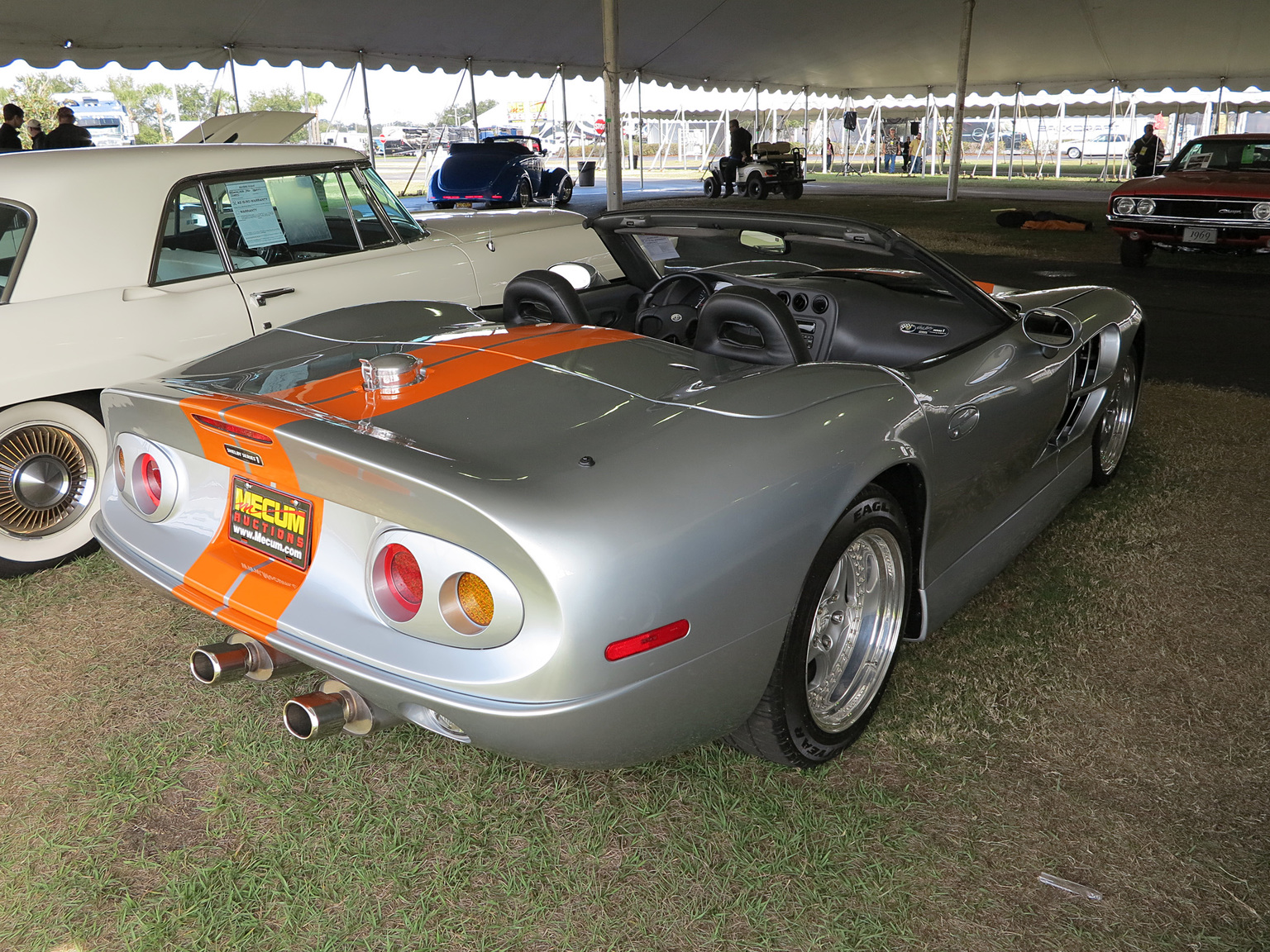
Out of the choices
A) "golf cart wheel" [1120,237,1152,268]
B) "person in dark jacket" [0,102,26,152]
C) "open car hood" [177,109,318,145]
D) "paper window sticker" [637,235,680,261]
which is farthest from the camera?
"golf cart wheel" [1120,237,1152,268]

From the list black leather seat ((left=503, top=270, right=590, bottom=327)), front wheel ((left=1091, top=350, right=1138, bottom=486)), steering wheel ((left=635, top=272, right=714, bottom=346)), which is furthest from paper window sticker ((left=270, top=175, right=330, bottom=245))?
front wheel ((left=1091, top=350, right=1138, bottom=486))

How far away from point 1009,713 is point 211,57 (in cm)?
1706

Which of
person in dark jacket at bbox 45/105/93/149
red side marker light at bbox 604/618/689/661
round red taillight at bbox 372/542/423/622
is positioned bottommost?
red side marker light at bbox 604/618/689/661

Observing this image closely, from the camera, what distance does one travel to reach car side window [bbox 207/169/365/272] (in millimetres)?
3973

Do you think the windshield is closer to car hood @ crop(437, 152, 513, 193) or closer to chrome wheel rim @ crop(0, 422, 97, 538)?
car hood @ crop(437, 152, 513, 193)

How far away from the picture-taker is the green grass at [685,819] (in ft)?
5.99

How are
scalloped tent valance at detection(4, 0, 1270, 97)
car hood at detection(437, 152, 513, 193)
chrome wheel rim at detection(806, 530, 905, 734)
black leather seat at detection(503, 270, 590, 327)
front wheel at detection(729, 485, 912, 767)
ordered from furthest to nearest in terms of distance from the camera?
car hood at detection(437, 152, 513, 193), scalloped tent valance at detection(4, 0, 1270, 97), black leather seat at detection(503, 270, 590, 327), chrome wheel rim at detection(806, 530, 905, 734), front wheel at detection(729, 485, 912, 767)

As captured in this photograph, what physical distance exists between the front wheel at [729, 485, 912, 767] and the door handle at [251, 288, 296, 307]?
109 inches

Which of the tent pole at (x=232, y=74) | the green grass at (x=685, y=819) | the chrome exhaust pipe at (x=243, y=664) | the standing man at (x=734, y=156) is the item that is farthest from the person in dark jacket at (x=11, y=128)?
the standing man at (x=734, y=156)

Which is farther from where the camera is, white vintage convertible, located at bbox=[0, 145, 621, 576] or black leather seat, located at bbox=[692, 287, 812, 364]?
white vintage convertible, located at bbox=[0, 145, 621, 576]

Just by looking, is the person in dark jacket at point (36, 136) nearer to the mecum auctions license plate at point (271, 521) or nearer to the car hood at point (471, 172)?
the car hood at point (471, 172)

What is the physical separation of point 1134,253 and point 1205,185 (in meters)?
0.92

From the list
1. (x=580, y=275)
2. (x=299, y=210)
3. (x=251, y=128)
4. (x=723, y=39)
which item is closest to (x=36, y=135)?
(x=251, y=128)

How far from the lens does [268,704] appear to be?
2551 millimetres
